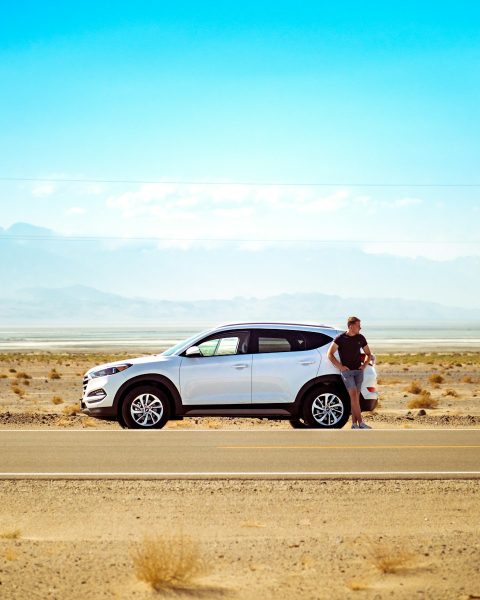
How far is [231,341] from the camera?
17.2 m

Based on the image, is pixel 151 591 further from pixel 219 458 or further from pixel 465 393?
pixel 465 393

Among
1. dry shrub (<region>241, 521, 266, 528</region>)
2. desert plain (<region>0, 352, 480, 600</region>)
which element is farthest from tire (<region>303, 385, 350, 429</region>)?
dry shrub (<region>241, 521, 266, 528</region>)

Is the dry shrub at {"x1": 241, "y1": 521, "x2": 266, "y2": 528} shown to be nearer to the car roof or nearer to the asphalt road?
the asphalt road

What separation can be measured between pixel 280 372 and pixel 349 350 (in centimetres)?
130

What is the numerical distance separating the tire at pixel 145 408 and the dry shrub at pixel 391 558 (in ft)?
30.0

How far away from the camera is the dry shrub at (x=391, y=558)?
7301 millimetres

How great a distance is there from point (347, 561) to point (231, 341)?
966 centimetres

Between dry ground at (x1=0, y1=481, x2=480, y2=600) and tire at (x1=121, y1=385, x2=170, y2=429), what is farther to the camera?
tire at (x1=121, y1=385, x2=170, y2=429)

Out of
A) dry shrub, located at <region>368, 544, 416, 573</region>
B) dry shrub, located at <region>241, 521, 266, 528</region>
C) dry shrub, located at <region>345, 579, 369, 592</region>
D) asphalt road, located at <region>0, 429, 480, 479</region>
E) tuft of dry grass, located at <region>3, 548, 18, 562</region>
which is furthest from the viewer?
asphalt road, located at <region>0, 429, 480, 479</region>

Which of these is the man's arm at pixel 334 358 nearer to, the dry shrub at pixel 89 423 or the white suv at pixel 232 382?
the white suv at pixel 232 382

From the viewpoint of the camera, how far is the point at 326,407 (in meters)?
17.1

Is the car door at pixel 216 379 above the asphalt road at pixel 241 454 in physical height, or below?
above

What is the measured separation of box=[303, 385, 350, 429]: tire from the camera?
16969 millimetres

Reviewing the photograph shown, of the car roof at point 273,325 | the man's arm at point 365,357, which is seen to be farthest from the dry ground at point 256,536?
the car roof at point 273,325
